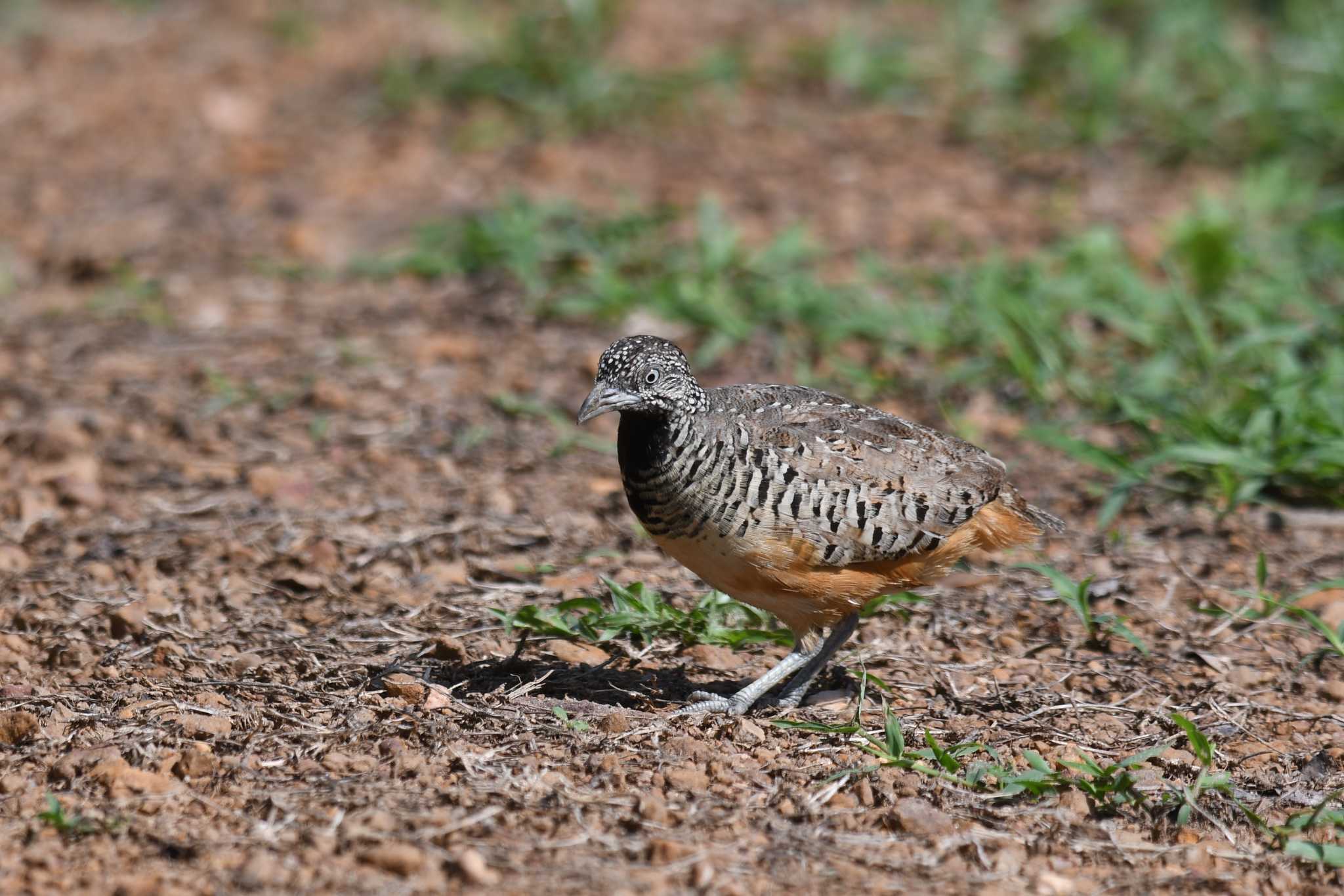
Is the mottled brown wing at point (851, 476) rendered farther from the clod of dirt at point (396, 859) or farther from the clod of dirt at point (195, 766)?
the clod of dirt at point (195, 766)

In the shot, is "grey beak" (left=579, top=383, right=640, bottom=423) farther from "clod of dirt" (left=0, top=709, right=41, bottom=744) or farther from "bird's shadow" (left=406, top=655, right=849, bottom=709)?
"clod of dirt" (left=0, top=709, right=41, bottom=744)

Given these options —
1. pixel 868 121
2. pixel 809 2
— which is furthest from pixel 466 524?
pixel 809 2

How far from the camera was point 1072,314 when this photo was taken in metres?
9.12

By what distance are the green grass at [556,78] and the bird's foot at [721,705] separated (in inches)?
261

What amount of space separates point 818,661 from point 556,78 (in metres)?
6.97

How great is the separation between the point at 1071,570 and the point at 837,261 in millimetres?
3574

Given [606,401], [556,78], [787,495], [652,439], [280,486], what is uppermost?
[556,78]

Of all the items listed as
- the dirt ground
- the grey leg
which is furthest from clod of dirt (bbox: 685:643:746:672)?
the grey leg

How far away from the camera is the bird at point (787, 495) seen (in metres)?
5.38

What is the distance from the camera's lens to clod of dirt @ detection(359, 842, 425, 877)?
4426mm

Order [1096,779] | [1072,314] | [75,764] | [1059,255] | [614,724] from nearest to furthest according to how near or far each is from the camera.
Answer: [75,764] → [1096,779] → [614,724] → [1072,314] → [1059,255]

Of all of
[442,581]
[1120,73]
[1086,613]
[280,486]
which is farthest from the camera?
[1120,73]

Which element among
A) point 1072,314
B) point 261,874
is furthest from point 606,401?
point 1072,314

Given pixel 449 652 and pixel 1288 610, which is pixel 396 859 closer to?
pixel 449 652
